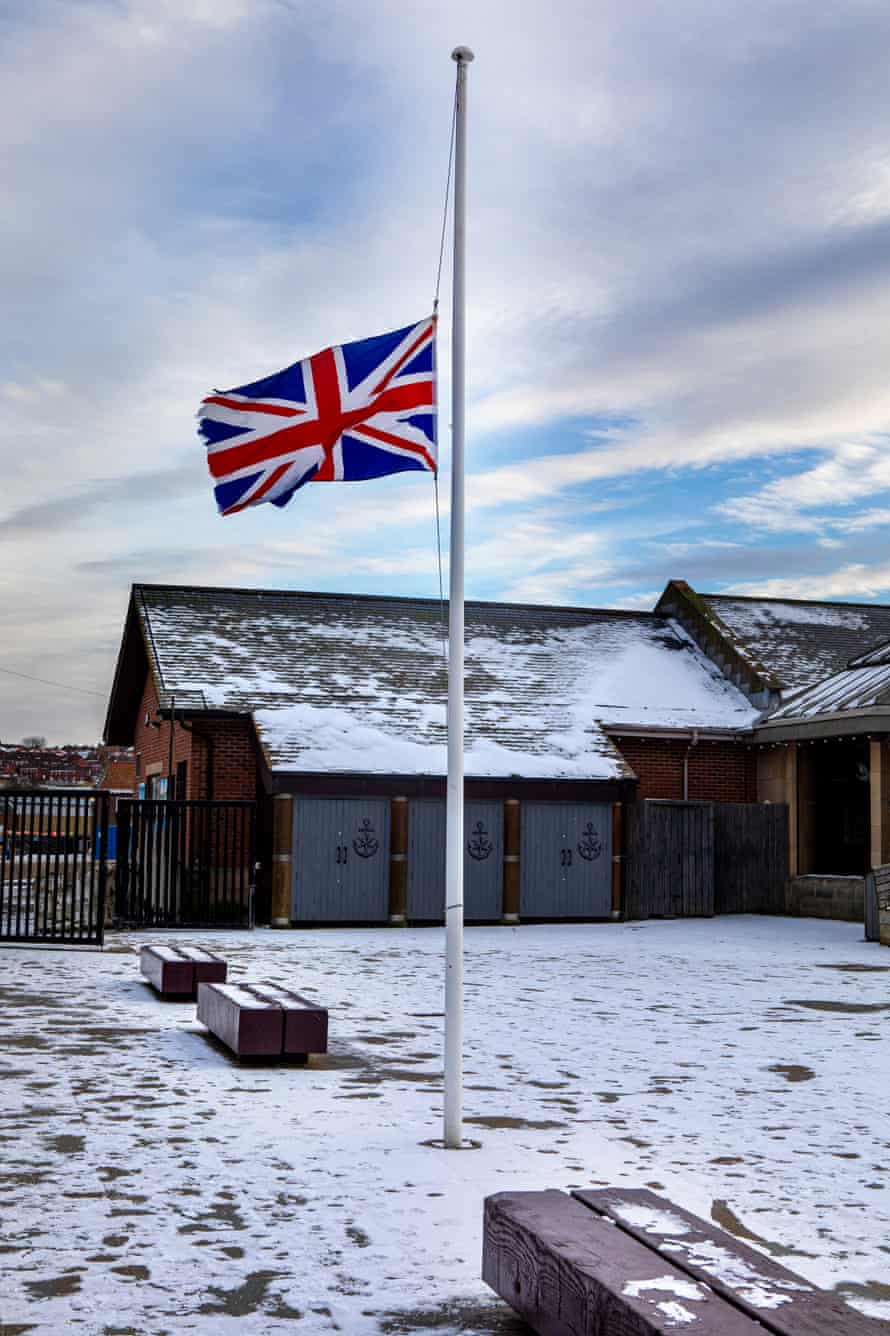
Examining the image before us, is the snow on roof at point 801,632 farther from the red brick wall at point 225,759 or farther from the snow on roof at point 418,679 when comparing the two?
the red brick wall at point 225,759

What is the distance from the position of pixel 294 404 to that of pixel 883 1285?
5499 millimetres

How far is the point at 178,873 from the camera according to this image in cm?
2222

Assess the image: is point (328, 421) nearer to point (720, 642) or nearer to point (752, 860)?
point (752, 860)

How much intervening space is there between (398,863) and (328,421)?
1546 centimetres

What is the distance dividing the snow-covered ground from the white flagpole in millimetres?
431

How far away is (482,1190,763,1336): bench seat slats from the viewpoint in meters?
3.49

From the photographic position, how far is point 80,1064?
29.7 feet

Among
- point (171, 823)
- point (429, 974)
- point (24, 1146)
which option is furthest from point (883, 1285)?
point (171, 823)

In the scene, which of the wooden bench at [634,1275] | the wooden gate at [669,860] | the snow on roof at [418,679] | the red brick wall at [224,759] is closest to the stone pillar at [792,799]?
the snow on roof at [418,679]

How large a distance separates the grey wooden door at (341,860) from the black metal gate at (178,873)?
2.93ft

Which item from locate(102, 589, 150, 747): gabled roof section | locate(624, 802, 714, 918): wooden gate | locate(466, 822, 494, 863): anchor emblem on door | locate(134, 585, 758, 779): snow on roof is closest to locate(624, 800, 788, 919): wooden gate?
locate(624, 802, 714, 918): wooden gate

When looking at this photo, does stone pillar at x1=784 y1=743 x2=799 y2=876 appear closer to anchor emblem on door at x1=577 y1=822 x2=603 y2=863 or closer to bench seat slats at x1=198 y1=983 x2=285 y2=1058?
anchor emblem on door at x1=577 y1=822 x2=603 y2=863

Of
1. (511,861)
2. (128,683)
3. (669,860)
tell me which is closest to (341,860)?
(511,861)

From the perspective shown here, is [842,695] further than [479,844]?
Yes
